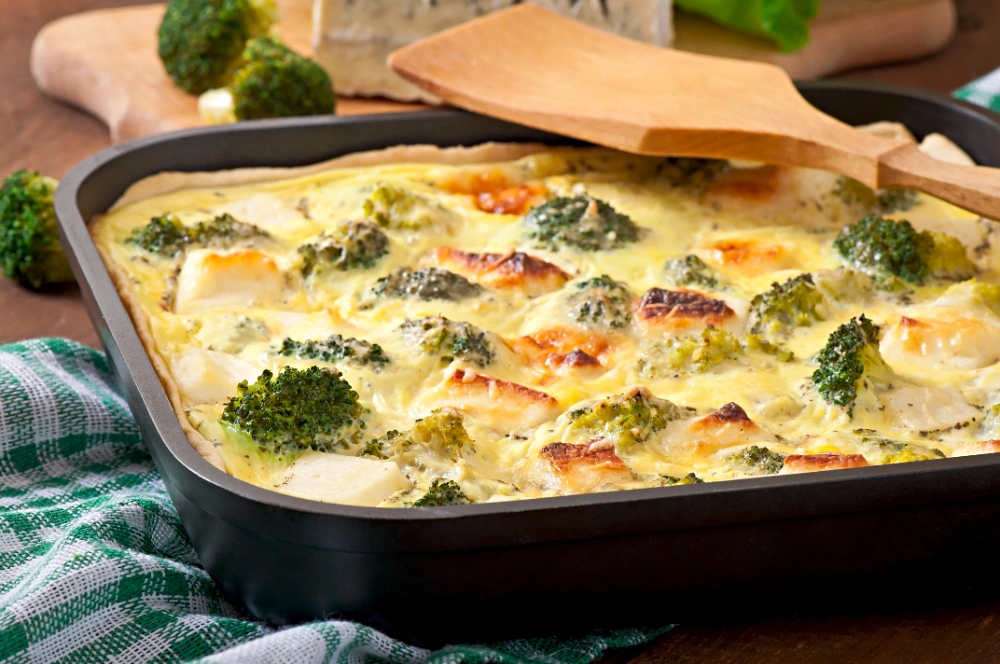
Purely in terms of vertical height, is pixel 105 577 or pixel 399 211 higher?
pixel 399 211

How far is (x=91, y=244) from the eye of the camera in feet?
9.24

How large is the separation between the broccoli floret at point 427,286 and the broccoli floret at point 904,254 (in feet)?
3.25

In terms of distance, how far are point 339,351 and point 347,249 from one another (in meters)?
0.50

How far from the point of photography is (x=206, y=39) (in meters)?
4.22

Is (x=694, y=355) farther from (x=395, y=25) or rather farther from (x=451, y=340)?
(x=395, y=25)

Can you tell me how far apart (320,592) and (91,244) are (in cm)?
122

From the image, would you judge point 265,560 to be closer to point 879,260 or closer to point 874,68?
point 879,260

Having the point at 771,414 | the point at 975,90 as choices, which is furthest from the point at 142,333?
the point at 975,90

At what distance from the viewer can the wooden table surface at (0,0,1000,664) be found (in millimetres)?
2094

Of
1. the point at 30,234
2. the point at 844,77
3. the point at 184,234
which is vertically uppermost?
the point at 844,77

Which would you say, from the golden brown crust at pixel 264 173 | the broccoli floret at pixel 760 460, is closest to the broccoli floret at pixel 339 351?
the golden brown crust at pixel 264 173

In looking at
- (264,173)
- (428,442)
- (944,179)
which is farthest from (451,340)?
(944,179)

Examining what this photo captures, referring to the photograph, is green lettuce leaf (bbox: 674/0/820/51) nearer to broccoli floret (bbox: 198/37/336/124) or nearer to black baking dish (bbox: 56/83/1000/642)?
broccoli floret (bbox: 198/37/336/124)

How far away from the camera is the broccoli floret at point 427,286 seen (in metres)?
2.90
